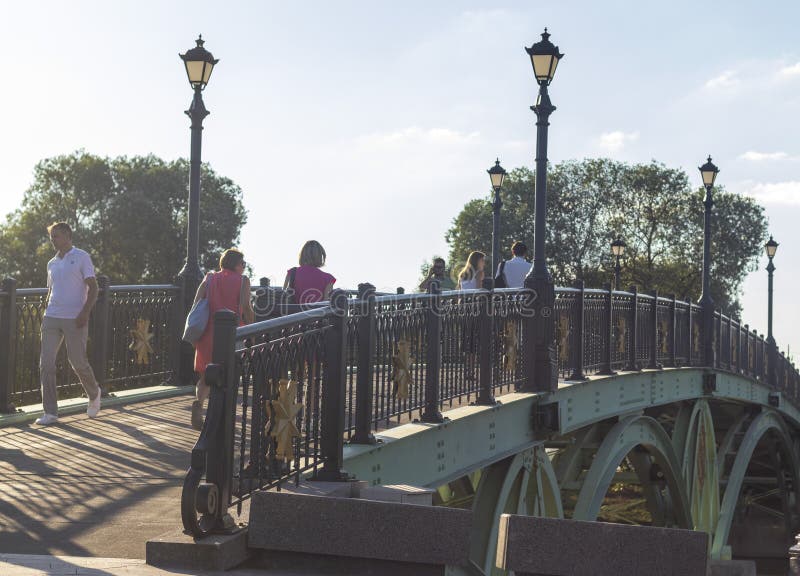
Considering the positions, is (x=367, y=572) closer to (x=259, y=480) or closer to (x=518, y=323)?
(x=259, y=480)

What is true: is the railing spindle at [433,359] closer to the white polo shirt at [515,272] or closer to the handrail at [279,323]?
the handrail at [279,323]

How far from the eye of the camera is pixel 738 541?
1679 inches

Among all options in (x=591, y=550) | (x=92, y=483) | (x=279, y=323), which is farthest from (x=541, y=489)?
(x=591, y=550)

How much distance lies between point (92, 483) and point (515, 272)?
24.5 feet

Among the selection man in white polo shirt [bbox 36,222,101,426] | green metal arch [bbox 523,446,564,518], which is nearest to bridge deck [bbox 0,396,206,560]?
man in white polo shirt [bbox 36,222,101,426]

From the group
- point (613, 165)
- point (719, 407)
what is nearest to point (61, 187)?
point (613, 165)

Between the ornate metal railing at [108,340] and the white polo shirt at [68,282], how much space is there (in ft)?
3.91

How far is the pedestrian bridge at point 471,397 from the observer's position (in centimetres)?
623

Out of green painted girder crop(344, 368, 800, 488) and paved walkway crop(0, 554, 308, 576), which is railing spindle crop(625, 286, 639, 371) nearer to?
green painted girder crop(344, 368, 800, 488)

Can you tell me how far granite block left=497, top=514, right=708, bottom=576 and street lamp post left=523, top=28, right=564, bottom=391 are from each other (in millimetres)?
7114

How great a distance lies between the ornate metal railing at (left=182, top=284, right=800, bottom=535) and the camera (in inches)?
224

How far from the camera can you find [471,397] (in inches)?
464

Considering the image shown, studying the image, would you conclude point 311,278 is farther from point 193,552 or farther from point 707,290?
point 707,290

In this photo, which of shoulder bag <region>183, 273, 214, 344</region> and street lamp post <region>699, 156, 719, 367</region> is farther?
street lamp post <region>699, 156, 719, 367</region>
